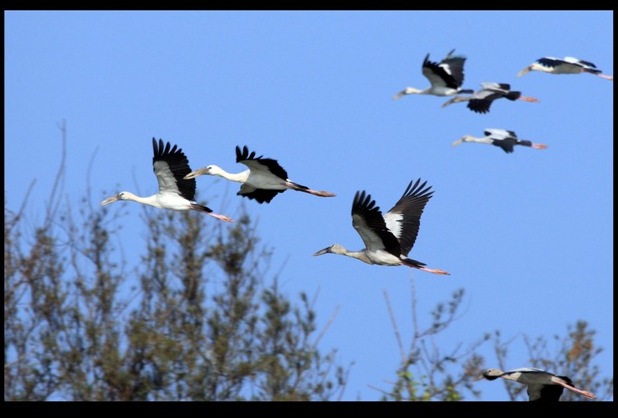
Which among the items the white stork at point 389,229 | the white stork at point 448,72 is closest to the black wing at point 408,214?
the white stork at point 389,229

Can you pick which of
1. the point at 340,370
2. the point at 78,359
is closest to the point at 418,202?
the point at 340,370

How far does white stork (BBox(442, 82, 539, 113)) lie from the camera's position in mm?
20953

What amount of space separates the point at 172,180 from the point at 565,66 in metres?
7.21

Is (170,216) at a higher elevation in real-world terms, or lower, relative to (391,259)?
higher

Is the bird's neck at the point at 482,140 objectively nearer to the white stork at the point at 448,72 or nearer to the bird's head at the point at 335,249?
the white stork at the point at 448,72

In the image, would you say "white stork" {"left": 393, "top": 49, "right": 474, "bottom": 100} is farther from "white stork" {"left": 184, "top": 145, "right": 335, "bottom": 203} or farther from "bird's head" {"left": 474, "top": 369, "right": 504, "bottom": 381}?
"bird's head" {"left": 474, "top": 369, "right": 504, "bottom": 381}

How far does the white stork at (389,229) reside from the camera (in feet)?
45.4

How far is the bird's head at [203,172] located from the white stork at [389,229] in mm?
1718

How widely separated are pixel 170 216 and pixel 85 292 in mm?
1755

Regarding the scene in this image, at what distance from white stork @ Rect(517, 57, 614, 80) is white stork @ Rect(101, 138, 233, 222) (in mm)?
6733

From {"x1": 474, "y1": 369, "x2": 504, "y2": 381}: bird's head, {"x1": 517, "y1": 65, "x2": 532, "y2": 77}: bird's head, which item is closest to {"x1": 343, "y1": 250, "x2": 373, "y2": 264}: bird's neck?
{"x1": 474, "y1": 369, "x2": 504, "y2": 381}: bird's head

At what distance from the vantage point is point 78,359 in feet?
59.4
